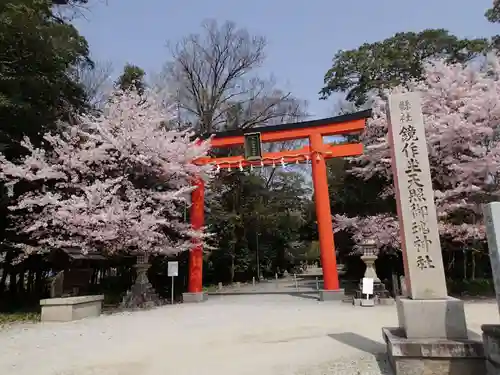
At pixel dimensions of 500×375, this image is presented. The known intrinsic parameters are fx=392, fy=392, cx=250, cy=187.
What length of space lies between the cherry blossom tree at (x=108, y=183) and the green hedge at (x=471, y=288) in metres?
9.25

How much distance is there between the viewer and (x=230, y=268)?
25.3 metres

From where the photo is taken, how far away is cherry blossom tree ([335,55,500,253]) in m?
11.8

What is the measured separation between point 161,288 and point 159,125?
9.56 m

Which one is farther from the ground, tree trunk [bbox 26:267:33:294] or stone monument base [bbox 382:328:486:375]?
tree trunk [bbox 26:267:33:294]

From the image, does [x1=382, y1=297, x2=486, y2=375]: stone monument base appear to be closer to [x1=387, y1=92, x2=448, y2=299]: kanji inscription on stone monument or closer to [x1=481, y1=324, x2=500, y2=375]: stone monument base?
[x1=481, y1=324, x2=500, y2=375]: stone monument base

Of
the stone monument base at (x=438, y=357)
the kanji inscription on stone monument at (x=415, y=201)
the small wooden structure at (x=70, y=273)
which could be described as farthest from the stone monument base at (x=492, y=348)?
the small wooden structure at (x=70, y=273)

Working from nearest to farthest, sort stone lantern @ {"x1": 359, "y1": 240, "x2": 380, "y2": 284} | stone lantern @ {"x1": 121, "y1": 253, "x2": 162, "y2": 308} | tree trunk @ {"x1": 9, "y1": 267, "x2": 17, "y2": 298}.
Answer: stone lantern @ {"x1": 359, "y1": 240, "x2": 380, "y2": 284} → stone lantern @ {"x1": 121, "y1": 253, "x2": 162, "y2": 308} → tree trunk @ {"x1": 9, "y1": 267, "x2": 17, "y2": 298}

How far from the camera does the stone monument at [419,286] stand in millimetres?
4539

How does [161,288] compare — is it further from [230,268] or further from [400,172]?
[400,172]

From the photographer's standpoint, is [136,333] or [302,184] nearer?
[136,333]

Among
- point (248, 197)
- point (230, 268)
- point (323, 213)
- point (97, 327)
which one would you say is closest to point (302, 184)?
→ point (248, 197)

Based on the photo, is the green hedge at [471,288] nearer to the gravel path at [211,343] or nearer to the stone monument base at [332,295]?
the gravel path at [211,343]

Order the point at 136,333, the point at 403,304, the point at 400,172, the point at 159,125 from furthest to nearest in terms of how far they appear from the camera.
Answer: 1. the point at 159,125
2. the point at 136,333
3. the point at 400,172
4. the point at 403,304

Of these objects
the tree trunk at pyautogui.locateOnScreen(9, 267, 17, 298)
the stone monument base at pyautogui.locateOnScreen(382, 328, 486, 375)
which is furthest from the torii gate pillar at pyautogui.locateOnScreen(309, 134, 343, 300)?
the tree trunk at pyautogui.locateOnScreen(9, 267, 17, 298)
